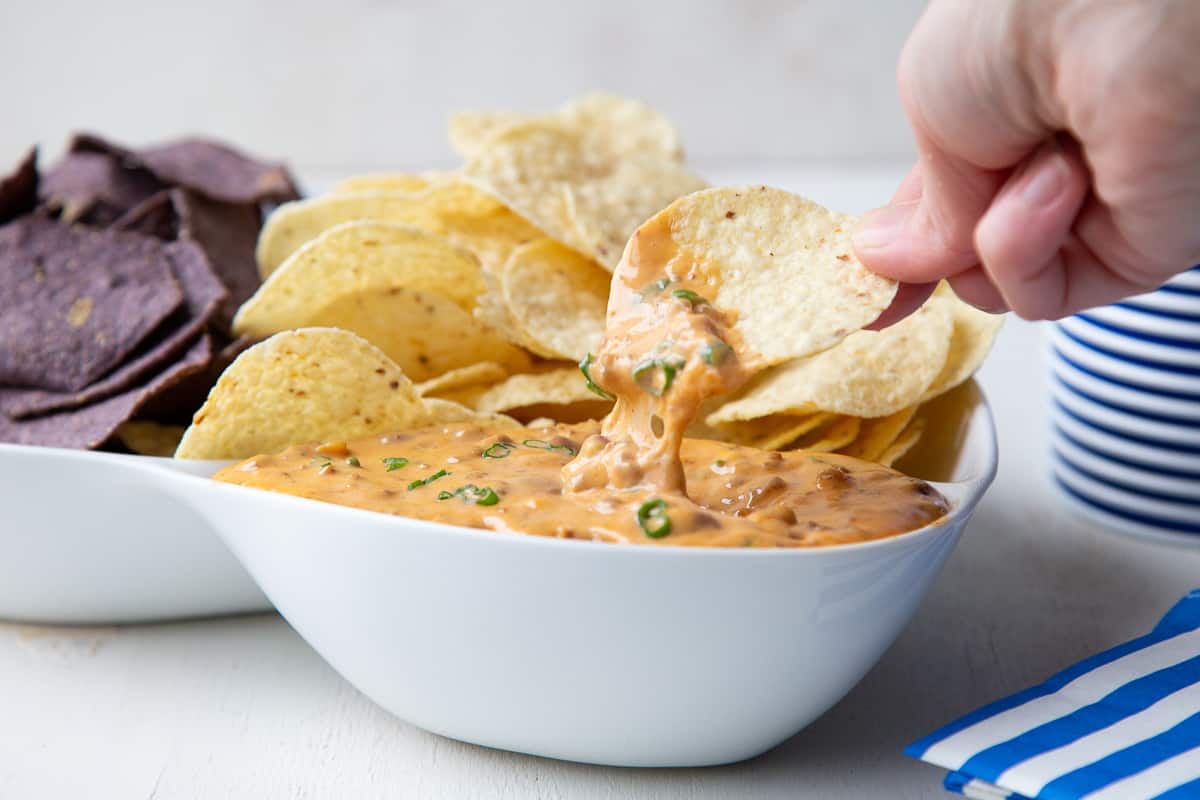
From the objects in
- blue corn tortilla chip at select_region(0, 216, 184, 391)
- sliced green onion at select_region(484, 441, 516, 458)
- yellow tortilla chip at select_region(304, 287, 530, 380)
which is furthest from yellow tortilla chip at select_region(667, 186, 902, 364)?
blue corn tortilla chip at select_region(0, 216, 184, 391)

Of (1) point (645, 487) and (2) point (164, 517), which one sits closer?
(1) point (645, 487)

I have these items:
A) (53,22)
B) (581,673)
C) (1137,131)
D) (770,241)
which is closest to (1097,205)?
(1137,131)

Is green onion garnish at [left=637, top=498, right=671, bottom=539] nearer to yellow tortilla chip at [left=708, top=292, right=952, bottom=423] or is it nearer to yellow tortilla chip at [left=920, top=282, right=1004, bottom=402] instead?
yellow tortilla chip at [left=708, top=292, right=952, bottom=423]

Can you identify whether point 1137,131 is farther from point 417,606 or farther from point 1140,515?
point 1140,515

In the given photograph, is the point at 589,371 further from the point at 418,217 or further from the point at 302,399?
the point at 418,217

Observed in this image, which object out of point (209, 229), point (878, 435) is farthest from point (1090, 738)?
point (209, 229)

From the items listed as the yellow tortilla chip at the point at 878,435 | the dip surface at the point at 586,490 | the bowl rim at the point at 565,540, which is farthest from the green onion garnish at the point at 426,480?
the yellow tortilla chip at the point at 878,435
